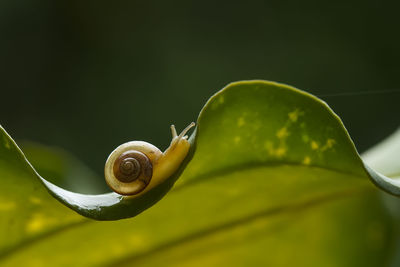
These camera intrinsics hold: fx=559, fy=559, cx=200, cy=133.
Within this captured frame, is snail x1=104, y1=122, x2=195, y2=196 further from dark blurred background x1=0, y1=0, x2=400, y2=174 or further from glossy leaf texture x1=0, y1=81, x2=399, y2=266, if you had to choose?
dark blurred background x1=0, y1=0, x2=400, y2=174

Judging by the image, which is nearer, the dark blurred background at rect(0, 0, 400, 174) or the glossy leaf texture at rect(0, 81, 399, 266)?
the glossy leaf texture at rect(0, 81, 399, 266)

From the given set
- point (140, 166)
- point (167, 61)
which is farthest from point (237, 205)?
point (167, 61)

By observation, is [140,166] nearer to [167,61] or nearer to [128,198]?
[128,198]

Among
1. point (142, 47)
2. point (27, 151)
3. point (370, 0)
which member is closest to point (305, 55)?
point (370, 0)

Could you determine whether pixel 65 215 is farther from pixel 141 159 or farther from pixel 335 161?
pixel 335 161

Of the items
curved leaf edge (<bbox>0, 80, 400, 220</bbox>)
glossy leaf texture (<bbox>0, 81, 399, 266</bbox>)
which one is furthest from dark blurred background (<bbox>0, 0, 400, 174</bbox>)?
curved leaf edge (<bbox>0, 80, 400, 220</bbox>)

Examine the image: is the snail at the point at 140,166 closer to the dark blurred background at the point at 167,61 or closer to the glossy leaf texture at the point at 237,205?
the glossy leaf texture at the point at 237,205

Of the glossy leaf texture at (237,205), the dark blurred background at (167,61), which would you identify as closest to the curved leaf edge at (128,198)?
the glossy leaf texture at (237,205)
